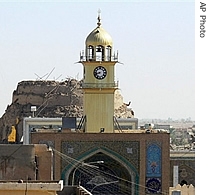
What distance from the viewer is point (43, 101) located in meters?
50.4

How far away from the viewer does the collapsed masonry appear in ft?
161

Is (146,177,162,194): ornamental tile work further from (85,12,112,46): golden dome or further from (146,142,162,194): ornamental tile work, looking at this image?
(85,12,112,46): golden dome

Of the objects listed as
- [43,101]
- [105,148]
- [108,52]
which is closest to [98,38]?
[108,52]

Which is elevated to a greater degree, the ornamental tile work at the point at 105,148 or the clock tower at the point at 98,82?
the clock tower at the point at 98,82

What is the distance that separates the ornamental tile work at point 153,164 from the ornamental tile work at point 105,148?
33cm

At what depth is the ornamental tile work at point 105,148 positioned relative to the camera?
25406mm

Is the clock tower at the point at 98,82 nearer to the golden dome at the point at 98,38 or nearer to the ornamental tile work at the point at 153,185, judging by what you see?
the golden dome at the point at 98,38

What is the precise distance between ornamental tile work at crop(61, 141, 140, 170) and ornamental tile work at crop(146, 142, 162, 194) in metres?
0.33

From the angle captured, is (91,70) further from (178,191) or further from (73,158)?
(178,191)

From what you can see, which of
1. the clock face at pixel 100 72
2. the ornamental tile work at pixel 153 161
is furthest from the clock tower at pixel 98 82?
the ornamental tile work at pixel 153 161

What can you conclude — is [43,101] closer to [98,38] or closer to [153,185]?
[98,38]
